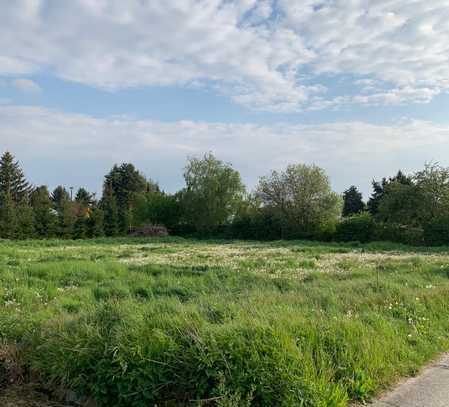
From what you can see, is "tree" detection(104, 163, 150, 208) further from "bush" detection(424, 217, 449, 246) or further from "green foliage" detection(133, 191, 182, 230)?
"bush" detection(424, 217, 449, 246)

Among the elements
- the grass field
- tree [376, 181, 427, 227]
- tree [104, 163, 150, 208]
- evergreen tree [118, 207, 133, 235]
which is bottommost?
the grass field

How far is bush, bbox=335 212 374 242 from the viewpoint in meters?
38.8

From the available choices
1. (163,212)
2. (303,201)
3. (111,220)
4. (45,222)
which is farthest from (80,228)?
(303,201)

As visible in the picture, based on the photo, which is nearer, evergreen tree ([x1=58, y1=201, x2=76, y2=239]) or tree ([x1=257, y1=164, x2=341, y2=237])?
tree ([x1=257, y1=164, x2=341, y2=237])

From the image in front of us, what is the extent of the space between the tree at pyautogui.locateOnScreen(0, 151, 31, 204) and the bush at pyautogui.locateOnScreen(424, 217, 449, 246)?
183 feet

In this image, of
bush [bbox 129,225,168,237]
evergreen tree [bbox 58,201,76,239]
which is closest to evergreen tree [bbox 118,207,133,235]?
bush [bbox 129,225,168,237]

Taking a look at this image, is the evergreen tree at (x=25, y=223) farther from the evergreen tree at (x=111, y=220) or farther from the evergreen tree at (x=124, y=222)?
the evergreen tree at (x=124, y=222)

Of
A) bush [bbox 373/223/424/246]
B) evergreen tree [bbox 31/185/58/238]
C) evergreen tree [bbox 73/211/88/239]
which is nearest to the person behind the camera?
bush [bbox 373/223/424/246]

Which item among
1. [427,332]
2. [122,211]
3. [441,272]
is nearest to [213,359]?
[427,332]

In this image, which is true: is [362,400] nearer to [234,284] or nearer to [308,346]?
[308,346]

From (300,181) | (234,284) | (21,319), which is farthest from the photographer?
(300,181)

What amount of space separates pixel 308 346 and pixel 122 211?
57.4 meters

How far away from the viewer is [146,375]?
167 inches

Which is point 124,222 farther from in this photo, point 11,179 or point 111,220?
point 11,179
